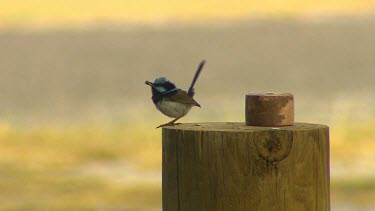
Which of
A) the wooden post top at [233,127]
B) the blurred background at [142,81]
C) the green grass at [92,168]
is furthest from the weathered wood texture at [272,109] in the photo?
the blurred background at [142,81]

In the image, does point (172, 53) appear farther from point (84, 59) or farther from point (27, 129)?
point (27, 129)

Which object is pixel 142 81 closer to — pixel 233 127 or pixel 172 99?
pixel 172 99

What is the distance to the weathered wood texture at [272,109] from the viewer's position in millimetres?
4488

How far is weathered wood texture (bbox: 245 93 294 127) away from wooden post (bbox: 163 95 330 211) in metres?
0.15

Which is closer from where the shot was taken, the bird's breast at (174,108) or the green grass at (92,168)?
the bird's breast at (174,108)

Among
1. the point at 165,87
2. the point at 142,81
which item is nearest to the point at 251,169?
the point at 165,87

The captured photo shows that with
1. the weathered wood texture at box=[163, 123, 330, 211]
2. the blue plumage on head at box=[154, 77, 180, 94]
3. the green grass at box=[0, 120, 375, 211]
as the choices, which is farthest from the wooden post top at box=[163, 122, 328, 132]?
the green grass at box=[0, 120, 375, 211]

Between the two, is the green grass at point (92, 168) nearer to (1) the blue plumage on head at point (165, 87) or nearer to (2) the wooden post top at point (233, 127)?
A: (1) the blue plumage on head at point (165, 87)

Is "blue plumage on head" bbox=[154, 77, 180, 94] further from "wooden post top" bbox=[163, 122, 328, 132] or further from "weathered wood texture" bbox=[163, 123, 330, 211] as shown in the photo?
"weathered wood texture" bbox=[163, 123, 330, 211]

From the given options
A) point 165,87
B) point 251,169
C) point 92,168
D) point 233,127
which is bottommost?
point 92,168

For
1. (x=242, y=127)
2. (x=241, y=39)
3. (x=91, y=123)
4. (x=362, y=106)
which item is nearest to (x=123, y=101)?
(x=91, y=123)

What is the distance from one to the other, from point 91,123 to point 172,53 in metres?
8.85

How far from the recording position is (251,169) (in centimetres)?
422

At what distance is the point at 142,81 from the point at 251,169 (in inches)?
775
